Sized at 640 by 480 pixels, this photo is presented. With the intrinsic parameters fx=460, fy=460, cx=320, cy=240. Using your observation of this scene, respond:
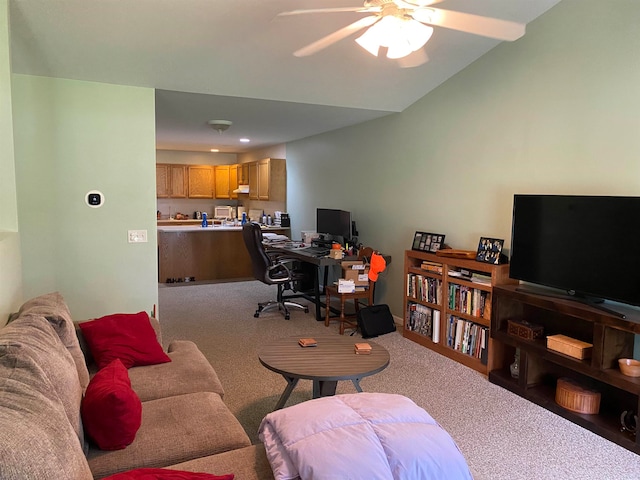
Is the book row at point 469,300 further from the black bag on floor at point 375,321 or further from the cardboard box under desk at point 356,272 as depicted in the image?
the cardboard box under desk at point 356,272

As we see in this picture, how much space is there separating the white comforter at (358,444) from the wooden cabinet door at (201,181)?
28.6 feet

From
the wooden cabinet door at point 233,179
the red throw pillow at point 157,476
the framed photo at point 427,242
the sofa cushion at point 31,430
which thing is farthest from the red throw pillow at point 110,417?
the wooden cabinet door at point 233,179

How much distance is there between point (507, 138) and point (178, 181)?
742cm

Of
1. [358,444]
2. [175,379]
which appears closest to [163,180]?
[175,379]

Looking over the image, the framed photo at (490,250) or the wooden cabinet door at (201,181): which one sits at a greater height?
the wooden cabinet door at (201,181)

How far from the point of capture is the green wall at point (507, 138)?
10.00ft

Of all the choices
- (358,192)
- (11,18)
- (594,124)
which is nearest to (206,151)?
(358,192)

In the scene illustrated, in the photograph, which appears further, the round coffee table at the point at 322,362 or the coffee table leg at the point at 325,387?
the coffee table leg at the point at 325,387

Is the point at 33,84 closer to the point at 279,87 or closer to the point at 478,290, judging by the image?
the point at 279,87

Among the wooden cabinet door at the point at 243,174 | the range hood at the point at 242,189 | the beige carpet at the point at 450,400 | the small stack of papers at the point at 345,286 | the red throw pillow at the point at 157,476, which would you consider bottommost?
the beige carpet at the point at 450,400

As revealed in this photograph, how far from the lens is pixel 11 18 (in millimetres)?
2766

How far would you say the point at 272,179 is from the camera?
798 cm

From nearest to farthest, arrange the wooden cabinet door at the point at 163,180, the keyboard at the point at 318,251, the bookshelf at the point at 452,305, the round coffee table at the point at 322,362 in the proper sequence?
the round coffee table at the point at 322,362 < the bookshelf at the point at 452,305 < the keyboard at the point at 318,251 < the wooden cabinet door at the point at 163,180

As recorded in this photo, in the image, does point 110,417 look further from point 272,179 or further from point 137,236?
point 272,179
